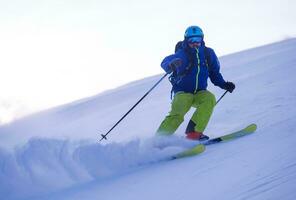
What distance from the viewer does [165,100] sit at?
15.9 m

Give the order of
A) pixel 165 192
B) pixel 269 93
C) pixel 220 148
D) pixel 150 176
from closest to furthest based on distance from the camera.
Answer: pixel 165 192
pixel 150 176
pixel 220 148
pixel 269 93

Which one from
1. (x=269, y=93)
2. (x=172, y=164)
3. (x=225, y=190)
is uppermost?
(x=269, y=93)

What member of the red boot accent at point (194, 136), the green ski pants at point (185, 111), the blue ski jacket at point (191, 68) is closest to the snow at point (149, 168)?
the red boot accent at point (194, 136)

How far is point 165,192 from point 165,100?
1184 cm

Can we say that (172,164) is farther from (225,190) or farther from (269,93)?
(269,93)

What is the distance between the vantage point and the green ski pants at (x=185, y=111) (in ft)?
21.6

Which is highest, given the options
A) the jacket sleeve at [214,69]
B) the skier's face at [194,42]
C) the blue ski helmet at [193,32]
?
the blue ski helmet at [193,32]

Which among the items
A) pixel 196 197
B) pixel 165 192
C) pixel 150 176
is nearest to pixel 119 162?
pixel 150 176

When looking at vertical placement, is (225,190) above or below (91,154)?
below

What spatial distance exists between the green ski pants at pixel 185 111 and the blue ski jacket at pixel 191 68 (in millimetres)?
165

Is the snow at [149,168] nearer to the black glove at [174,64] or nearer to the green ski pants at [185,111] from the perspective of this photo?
the green ski pants at [185,111]

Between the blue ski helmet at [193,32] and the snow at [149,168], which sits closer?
the snow at [149,168]

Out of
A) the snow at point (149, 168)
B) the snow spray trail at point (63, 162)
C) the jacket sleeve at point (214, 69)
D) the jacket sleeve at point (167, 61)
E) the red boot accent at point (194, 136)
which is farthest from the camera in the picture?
the jacket sleeve at point (214, 69)

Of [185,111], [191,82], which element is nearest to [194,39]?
[191,82]
